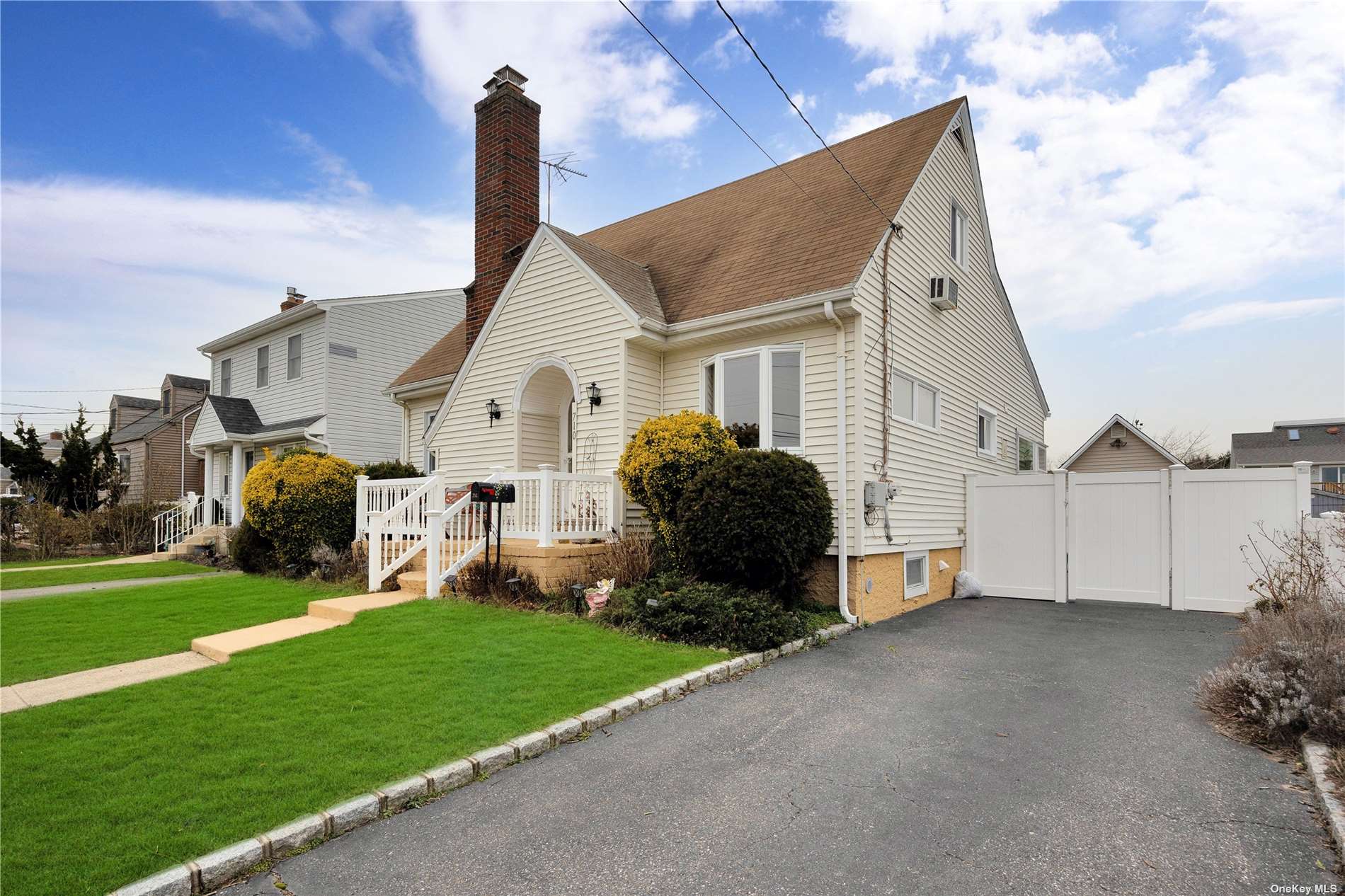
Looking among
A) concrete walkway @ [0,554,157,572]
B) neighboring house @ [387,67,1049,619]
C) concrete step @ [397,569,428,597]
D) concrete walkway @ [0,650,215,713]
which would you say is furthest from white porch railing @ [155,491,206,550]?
concrete walkway @ [0,650,215,713]

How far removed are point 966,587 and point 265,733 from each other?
36.3ft

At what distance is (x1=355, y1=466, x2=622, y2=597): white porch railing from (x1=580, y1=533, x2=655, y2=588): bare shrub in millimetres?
660

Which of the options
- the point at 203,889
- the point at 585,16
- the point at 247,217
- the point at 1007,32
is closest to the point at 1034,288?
the point at 1007,32

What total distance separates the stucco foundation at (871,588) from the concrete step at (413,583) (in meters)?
5.54

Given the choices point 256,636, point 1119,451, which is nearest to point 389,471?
point 256,636

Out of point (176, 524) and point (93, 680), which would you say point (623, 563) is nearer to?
point (93, 680)

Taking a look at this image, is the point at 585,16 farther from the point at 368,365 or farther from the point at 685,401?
the point at 368,365

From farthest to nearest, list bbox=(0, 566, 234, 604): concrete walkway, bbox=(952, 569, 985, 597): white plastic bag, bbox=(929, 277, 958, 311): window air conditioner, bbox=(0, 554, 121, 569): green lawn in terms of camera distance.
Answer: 1. bbox=(0, 554, 121, 569): green lawn
2. bbox=(952, 569, 985, 597): white plastic bag
3. bbox=(929, 277, 958, 311): window air conditioner
4. bbox=(0, 566, 234, 604): concrete walkway

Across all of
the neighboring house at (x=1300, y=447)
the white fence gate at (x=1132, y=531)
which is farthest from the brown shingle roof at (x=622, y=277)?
the neighboring house at (x=1300, y=447)

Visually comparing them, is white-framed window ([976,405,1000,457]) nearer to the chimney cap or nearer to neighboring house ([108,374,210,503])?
the chimney cap

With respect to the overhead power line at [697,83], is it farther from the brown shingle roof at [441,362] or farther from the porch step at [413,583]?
the brown shingle roof at [441,362]

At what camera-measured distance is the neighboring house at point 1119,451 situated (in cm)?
2250

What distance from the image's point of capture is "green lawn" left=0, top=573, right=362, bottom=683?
692 cm

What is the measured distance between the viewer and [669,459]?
886 centimetres
